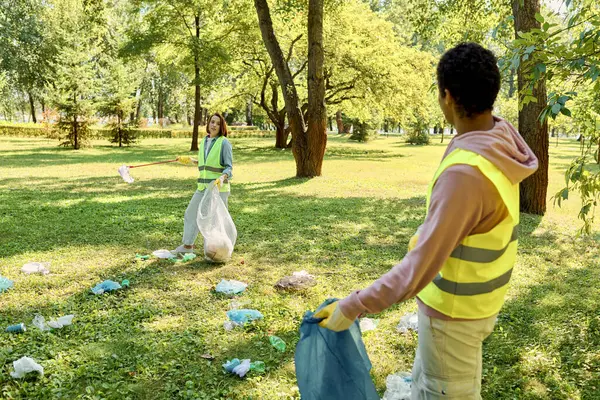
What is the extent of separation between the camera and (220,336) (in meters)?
4.05

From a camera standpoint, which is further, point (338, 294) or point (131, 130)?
point (131, 130)

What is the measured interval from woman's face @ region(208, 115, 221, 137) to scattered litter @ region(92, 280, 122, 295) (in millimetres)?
2219

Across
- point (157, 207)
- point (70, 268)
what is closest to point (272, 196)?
point (157, 207)

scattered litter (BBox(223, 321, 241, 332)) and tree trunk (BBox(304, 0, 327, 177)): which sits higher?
tree trunk (BBox(304, 0, 327, 177))

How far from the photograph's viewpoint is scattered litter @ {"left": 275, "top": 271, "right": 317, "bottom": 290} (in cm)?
514

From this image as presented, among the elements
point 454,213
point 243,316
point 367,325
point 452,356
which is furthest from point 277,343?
point 454,213

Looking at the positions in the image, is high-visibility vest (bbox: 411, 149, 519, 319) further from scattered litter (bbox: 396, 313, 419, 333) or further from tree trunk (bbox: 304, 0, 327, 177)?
tree trunk (bbox: 304, 0, 327, 177)

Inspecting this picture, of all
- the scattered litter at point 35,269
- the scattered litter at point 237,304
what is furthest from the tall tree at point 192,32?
the scattered litter at point 237,304

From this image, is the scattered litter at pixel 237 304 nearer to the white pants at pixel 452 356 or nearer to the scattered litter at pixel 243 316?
the scattered litter at pixel 243 316

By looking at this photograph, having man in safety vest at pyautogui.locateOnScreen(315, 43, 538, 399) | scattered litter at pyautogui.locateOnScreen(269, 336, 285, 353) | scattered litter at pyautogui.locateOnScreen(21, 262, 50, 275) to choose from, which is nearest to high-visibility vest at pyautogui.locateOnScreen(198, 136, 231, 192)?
scattered litter at pyautogui.locateOnScreen(21, 262, 50, 275)

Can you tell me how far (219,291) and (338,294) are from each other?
1.26m

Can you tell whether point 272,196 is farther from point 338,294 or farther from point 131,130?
point 131,130

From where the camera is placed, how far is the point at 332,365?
6.35 ft

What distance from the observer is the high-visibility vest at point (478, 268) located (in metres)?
1.57
